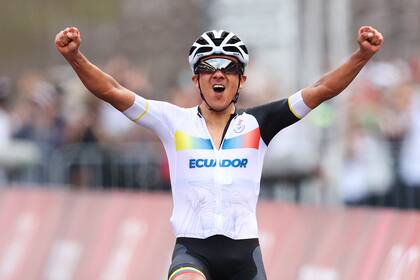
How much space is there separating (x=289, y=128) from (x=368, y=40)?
738 centimetres

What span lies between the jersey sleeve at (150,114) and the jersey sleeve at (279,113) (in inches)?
21.6

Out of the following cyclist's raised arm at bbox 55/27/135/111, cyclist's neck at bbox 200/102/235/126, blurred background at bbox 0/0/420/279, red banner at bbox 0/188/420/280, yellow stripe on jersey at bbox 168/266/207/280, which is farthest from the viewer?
blurred background at bbox 0/0/420/279

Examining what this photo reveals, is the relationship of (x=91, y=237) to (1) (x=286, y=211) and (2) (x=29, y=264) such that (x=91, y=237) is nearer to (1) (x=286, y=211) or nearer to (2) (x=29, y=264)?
(2) (x=29, y=264)

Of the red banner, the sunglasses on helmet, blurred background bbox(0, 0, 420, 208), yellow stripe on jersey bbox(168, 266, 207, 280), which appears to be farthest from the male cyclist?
blurred background bbox(0, 0, 420, 208)

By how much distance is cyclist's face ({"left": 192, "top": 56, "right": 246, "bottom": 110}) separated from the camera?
9.24 metres

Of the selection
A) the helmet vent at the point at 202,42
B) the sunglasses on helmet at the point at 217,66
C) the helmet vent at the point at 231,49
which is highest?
the helmet vent at the point at 202,42

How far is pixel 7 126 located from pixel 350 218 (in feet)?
27.6

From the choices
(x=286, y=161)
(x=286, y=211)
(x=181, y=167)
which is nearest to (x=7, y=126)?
(x=286, y=161)

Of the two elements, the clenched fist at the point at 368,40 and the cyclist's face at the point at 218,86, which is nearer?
the clenched fist at the point at 368,40

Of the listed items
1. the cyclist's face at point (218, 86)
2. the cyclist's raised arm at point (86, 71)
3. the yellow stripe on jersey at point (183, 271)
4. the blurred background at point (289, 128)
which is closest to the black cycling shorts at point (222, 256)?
the yellow stripe on jersey at point (183, 271)

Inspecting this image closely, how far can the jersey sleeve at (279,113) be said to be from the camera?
30.5 ft

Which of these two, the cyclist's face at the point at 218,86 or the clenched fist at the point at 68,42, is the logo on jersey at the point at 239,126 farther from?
the clenched fist at the point at 68,42

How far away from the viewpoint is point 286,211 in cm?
1323

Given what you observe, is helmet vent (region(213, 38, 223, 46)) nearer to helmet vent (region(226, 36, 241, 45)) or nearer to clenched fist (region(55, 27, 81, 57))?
helmet vent (region(226, 36, 241, 45))
